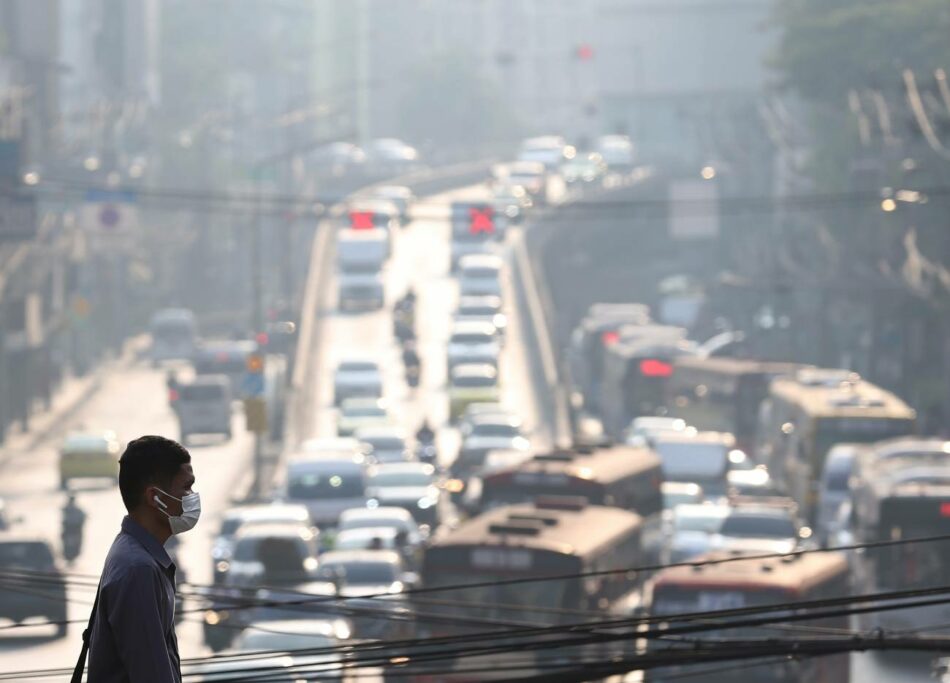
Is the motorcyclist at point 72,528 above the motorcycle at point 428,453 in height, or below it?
above

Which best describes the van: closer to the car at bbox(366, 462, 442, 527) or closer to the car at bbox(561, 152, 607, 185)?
the car at bbox(366, 462, 442, 527)

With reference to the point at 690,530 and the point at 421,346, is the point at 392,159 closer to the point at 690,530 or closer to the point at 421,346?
the point at 421,346

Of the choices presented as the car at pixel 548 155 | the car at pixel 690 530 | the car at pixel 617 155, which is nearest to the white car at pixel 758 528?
the car at pixel 690 530

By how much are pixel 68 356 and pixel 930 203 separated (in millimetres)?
30932

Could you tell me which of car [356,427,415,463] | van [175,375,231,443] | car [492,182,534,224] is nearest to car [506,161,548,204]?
car [492,182,534,224]

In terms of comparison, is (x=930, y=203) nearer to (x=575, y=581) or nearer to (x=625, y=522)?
(x=625, y=522)

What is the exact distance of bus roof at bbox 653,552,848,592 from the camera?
21812mm

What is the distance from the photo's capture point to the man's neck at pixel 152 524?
532 centimetres

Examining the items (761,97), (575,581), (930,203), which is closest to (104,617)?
(575,581)

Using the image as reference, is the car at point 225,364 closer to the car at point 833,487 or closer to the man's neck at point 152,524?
the car at point 833,487

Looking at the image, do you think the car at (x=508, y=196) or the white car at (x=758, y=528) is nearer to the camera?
the white car at (x=758, y=528)

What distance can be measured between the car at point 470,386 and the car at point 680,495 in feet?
66.5

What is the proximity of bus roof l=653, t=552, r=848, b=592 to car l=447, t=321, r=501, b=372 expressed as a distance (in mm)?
41623

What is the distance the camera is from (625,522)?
27.5 metres
